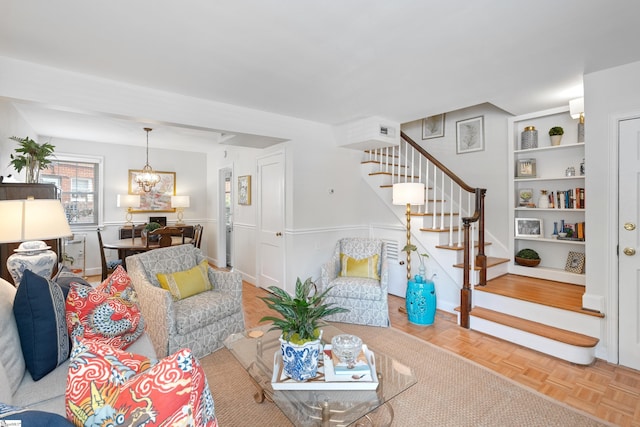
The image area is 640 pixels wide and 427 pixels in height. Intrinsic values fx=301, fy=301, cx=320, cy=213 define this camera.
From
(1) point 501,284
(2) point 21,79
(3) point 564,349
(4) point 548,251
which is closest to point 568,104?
(4) point 548,251

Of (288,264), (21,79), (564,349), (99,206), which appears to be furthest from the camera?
(99,206)

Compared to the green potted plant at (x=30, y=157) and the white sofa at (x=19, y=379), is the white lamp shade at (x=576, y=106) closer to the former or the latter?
the white sofa at (x=19, y=379)

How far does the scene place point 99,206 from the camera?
217 inches

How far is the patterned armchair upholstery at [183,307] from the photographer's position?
2.39m

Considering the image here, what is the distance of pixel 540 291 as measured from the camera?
3166mm

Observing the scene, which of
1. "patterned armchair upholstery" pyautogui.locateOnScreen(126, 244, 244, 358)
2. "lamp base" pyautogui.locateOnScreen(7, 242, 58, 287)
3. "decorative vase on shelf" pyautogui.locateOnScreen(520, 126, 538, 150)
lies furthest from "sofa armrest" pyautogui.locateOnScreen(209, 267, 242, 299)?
"decorative vase on shelf" pyautogui.locateOnScreen(520, 126, 538, 150)

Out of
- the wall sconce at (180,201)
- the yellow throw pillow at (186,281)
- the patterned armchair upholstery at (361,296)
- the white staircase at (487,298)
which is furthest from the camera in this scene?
the wall sconce at (180,201)

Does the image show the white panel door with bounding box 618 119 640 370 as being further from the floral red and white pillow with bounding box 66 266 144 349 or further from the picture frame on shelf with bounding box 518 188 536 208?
the floral red and white pillow with bounding box 66 266 144 349

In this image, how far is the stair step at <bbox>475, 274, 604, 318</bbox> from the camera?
9.08ft

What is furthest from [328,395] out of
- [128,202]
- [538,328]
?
[128,202]

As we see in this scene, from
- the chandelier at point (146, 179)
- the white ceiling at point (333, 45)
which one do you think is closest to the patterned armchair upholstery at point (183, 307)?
the white ceiling at point (333, 45)

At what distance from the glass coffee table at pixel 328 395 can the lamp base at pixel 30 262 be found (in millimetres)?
1313

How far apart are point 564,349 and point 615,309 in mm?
523

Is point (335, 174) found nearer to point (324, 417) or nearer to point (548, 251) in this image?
point (548, 251)
